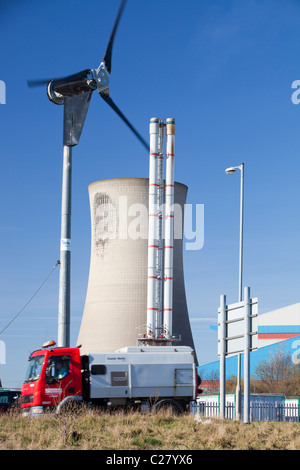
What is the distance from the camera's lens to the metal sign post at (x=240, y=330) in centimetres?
1611

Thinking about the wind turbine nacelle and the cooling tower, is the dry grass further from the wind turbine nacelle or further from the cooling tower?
the cooling tower

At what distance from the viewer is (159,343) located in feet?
114

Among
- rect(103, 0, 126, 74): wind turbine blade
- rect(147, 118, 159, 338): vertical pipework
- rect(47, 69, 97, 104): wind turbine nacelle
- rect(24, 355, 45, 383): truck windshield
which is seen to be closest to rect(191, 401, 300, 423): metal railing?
rect(147, 118, 159, 338): vertical pipework

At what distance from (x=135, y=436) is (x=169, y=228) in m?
24.7

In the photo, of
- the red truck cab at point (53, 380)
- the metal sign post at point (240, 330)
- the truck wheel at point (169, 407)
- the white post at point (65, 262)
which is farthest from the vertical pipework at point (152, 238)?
the metal sign post at point (240, 330)

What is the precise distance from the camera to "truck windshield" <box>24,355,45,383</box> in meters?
18.0

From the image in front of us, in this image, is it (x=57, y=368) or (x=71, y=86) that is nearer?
(x=57, y=368)

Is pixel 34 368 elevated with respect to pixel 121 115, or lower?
lower

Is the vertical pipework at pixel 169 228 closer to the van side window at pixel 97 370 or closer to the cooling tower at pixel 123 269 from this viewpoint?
the cooling tower at pixel 123 269

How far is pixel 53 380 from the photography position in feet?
58.1

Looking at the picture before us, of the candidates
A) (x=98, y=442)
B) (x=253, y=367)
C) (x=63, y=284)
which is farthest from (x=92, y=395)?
(x=253, y=367)

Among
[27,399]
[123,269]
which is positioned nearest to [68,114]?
[27,399]

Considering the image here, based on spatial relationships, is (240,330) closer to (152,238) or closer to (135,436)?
(135,436)
